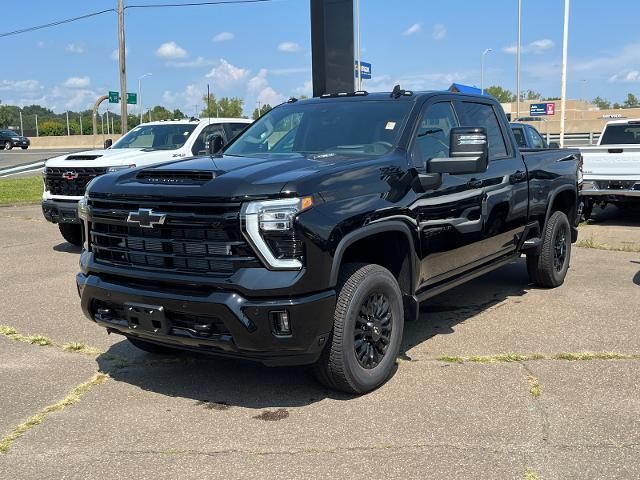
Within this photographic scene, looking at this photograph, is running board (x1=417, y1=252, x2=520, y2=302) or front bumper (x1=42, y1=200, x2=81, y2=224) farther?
front bumper (x1=42, y1=200, x2=81, y2=224)

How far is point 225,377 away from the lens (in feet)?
15.6

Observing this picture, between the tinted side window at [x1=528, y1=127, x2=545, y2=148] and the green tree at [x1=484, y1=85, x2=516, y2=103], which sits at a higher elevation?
the green tree at [x1=484, y1=85, x2=516, y2=103]

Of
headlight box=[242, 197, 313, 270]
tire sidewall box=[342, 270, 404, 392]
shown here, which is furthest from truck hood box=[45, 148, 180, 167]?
headlight box=[242, 197, 313, 270]

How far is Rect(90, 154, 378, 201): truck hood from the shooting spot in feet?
12.4

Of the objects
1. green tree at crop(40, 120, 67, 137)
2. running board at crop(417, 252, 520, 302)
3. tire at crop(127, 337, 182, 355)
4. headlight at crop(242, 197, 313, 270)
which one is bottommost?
tire at crop(127, 337, 182, 355)

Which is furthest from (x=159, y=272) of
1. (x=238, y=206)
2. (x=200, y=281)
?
(x=238, y=206)

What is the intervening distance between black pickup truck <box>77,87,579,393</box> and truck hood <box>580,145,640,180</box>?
685cm

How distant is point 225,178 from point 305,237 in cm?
61

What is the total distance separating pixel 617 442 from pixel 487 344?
177 cm

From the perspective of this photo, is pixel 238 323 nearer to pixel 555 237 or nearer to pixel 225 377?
pixel 225 377

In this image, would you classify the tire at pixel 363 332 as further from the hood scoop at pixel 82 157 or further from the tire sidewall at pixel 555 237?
the hood scoop at pixel 82 157

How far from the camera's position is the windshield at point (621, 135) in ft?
44.0

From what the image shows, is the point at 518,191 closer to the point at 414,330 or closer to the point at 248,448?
the point at 414,330

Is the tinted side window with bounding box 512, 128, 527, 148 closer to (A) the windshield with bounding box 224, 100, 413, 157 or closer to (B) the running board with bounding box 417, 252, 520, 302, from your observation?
(B) the running board with bounding box 417, 252, 520, 302
